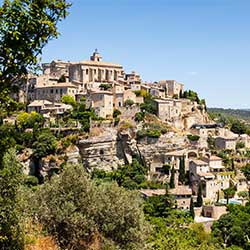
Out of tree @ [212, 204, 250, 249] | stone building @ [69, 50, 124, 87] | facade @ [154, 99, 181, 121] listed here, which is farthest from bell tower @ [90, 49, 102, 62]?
tree @ [212, 204, 250, 249]

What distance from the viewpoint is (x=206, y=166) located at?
51344 millimetres

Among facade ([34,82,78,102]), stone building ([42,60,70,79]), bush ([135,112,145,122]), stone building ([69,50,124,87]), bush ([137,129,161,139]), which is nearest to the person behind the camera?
bush ([137,129,161,139])

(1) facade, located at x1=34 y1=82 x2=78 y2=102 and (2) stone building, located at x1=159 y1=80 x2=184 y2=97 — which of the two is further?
(2) stone building, located at x1=159 y1=80 x2=184 y2=97

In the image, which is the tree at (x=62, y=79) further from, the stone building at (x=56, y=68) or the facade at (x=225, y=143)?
the facade at (x=225, y=143)

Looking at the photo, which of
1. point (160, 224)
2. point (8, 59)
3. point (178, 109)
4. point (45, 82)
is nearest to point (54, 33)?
point (8, 59)

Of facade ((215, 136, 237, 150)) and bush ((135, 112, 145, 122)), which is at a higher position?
bush ((135, 112, 145, 122))

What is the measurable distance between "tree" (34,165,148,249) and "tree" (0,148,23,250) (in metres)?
1.86

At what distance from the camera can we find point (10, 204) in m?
13.1

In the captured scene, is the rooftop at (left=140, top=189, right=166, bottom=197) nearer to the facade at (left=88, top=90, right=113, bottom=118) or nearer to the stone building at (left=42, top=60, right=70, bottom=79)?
the facade at (left=88, top=90, right=113, bottom=118)

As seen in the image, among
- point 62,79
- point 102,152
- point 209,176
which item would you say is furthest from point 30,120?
point 209,176

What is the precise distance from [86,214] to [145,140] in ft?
132

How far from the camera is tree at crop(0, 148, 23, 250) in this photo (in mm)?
11641

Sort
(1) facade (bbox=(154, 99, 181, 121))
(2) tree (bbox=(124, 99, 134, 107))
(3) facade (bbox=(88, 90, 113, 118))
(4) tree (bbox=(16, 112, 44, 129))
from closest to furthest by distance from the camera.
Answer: (4) tree (bbox=(16, 112, 44, 129)) → (3) facade (bbox=(88, 90, 113, 118)) → (2) tree (bbox=(124, 99, 134, 107)) → (1) facade (bbox=(154, 99, 181, 121))

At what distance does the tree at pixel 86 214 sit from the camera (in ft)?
48.7
